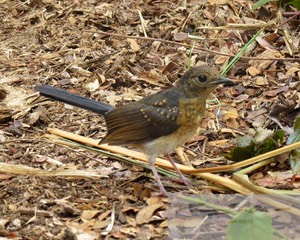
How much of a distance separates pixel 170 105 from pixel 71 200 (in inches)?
38.0

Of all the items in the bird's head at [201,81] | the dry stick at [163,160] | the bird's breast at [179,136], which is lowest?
the dry stick at [163,160]

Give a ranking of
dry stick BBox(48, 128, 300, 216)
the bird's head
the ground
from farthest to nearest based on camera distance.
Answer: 1. the bird's head
2. the ground
3. dry stick BBox(48, 128, 300, 216)

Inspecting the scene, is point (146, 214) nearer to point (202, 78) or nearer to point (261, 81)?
point (202, 78)

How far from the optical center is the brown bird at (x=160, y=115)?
15.4 ft

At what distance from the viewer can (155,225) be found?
420 cm

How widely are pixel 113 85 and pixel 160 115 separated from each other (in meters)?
1.44

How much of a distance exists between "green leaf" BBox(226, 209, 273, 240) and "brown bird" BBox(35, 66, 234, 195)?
1.27 m

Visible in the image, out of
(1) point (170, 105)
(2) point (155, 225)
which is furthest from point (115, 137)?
(2) point (155, 225)

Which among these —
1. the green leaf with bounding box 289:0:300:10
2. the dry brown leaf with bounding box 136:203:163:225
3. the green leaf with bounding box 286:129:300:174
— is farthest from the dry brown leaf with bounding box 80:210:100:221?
the green leaf with bounding box 289:0:300:10

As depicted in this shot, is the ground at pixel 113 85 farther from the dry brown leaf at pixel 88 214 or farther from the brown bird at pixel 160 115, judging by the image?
the brown bird at pixel 160 115

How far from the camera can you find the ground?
4324 mm

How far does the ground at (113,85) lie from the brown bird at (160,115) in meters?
0.30

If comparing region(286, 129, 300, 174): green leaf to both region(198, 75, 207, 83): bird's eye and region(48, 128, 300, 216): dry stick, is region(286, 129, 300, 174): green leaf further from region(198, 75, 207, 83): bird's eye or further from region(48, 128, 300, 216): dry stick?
region(198, 75, 207, 83): bird's eye

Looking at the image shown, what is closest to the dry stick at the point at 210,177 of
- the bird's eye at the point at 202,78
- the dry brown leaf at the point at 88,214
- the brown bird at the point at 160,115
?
the brown bird at the point at 160,115
